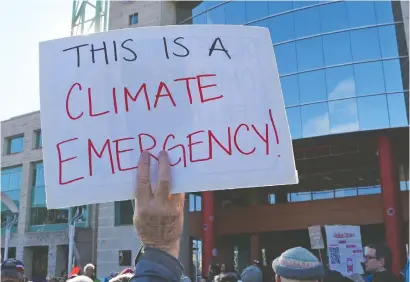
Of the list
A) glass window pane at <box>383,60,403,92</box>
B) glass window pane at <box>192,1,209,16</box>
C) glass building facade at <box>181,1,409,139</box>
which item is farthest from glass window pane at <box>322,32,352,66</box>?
glass window pane at <box>192,1,209,16</box>

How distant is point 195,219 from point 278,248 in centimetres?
714

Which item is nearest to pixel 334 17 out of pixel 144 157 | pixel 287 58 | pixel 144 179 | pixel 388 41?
pixel 388 41

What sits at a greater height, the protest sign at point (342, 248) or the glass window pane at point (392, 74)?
the glass window pane at point (392, 74)

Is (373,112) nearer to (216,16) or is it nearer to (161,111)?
(216,16)

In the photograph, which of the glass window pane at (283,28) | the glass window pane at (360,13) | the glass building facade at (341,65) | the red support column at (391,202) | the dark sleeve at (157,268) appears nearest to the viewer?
the dark sleeve at (157,268)

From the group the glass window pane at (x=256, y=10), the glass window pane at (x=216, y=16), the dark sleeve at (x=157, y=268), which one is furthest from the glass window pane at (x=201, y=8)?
the dark sleeve at (x=157, y=268)

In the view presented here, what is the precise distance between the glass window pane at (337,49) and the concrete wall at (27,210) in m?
18.7

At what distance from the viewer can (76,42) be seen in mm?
1849

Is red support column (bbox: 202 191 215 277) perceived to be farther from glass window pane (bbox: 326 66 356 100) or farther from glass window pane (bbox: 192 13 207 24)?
glass window pane (bbox: 192 13 207 24)

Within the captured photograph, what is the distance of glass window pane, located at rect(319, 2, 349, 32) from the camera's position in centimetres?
2191

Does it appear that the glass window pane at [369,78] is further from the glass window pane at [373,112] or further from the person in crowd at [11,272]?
the person in crowd at [11,272]

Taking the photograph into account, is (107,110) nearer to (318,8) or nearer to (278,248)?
(318,8)

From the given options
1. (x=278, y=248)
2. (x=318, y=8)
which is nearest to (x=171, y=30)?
(x=318, y=8)

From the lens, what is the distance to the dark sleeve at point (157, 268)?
1.27 metres
